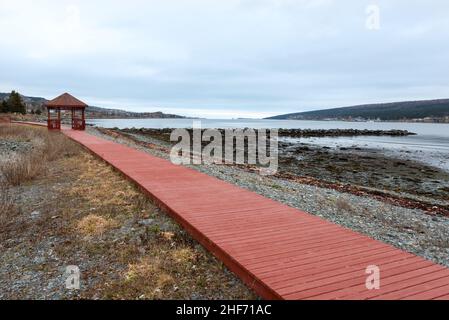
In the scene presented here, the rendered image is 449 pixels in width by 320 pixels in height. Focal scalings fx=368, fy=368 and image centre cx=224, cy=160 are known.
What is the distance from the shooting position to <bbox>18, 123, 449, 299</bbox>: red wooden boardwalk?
3402mm

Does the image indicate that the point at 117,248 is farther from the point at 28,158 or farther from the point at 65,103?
the point at 65,103

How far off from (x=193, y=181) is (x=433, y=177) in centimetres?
1485

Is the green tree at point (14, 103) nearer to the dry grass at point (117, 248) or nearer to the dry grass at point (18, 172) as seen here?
the dry grass at point (18, 172)

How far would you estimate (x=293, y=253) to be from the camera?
4.20m

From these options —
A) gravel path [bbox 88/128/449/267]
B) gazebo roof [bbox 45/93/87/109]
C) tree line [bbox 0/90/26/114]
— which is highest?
tree line [bbox 0/90/26/114]

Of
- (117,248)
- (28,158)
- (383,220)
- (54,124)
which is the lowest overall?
(383,220)

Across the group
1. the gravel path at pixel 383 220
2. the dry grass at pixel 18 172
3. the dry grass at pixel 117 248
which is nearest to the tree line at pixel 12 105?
the dry grass at pixel 18 172

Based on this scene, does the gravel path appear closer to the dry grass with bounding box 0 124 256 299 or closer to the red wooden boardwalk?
the red wooden boardwalk

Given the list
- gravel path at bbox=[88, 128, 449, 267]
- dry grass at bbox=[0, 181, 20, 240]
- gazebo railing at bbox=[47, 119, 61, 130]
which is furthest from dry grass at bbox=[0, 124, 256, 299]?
gazebo railing at bbox=[47, 119, 61, 130]

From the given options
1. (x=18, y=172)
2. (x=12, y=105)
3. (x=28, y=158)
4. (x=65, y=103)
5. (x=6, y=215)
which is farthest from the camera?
(x=12, y=105)

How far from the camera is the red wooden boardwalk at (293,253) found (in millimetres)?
3402

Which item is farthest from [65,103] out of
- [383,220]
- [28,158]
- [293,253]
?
[293,253]
